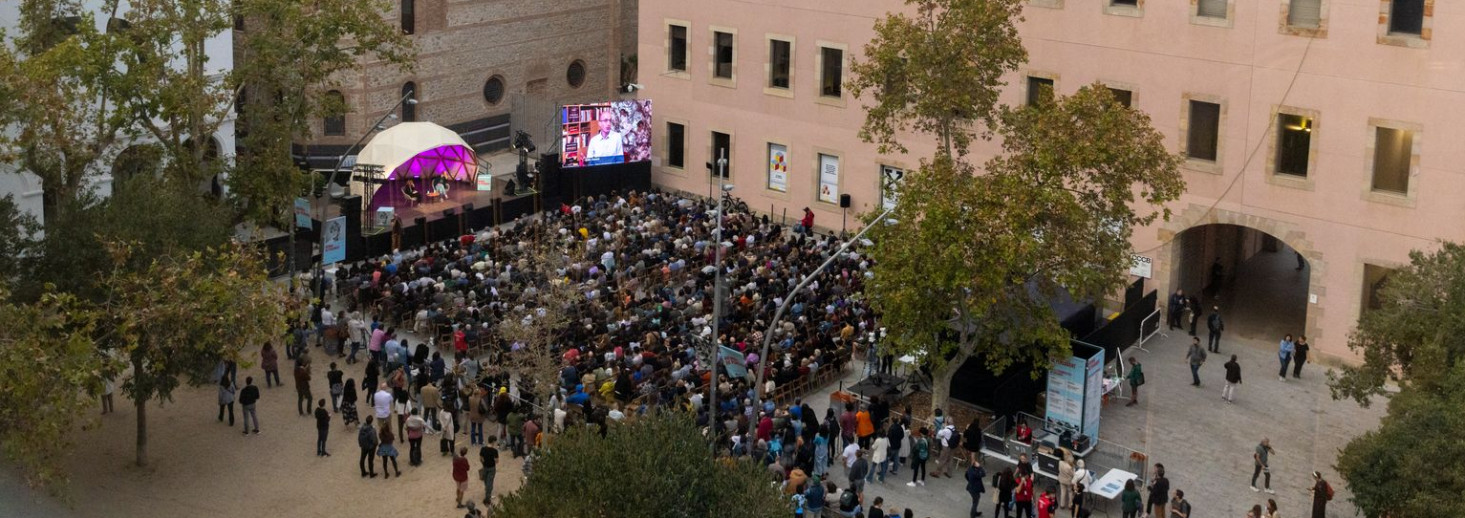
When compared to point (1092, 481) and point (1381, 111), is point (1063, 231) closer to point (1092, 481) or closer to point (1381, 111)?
point (1092, 481)

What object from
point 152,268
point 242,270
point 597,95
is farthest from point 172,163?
point 597,95

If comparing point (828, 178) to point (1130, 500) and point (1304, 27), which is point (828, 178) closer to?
point (1304, 27)

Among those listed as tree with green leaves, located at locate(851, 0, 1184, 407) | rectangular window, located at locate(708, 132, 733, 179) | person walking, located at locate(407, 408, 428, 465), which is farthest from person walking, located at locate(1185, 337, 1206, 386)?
rectangular window, located at locate(708, 132, 733, 179)

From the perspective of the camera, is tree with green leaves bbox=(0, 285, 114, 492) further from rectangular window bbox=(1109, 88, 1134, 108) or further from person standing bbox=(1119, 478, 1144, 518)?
rectangular window bbox=(1109, 88, 1134, 108)

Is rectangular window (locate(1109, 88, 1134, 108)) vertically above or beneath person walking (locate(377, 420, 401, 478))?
above

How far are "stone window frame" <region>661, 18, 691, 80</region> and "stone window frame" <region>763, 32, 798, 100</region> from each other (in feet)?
9.68

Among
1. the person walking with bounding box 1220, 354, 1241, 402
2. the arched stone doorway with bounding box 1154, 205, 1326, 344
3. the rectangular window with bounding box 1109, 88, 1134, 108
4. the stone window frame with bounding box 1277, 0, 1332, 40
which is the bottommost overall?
the person walking with bounding box 1220, 354, 1241, 402

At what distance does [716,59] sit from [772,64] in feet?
7.10

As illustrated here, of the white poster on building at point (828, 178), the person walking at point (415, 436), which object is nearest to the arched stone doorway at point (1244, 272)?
the white poster on building at point (828, 178)

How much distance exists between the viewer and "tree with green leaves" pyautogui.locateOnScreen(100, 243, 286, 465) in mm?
30578

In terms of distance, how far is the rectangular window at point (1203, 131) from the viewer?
4225cm

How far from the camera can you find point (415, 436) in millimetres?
33719

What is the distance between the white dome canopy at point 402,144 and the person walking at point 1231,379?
81.4 feet

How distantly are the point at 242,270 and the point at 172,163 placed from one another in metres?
6.60
